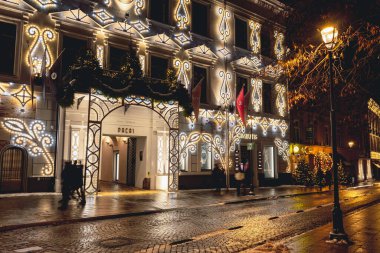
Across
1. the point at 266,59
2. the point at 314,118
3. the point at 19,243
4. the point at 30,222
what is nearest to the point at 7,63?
the point at 30,222

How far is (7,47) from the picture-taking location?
16203mm

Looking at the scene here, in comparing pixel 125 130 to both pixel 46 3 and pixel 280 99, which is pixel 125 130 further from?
pixel 280 99

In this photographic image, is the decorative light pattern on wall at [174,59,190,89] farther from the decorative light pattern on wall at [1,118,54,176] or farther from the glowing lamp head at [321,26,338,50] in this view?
the glowing lamp head at [321,26,338,50]

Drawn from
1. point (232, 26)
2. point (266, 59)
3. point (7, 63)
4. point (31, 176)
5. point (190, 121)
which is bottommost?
point (31, 176)

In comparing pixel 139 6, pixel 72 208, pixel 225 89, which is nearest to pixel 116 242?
pixel 72 208

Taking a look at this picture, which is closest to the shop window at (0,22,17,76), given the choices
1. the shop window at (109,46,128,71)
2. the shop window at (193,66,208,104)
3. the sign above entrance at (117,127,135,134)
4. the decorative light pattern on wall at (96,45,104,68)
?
the decorative light pattern on wall at (96,45,104,68)

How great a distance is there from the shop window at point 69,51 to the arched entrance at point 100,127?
235cm

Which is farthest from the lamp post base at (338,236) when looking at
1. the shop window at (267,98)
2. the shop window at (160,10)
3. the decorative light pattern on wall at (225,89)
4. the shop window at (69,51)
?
the shop window at (267,98)

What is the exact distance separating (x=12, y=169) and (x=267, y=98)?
19068mm

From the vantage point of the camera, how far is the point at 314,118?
1331 inches

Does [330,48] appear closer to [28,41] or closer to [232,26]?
[28,41]

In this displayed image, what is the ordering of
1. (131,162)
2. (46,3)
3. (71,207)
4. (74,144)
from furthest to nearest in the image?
(131,162)
(74,144)
(46,3)
(71,207)

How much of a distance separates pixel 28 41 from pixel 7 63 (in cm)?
A: 140

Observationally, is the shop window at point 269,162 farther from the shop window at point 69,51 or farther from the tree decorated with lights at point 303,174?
the shop window at point 69,51
